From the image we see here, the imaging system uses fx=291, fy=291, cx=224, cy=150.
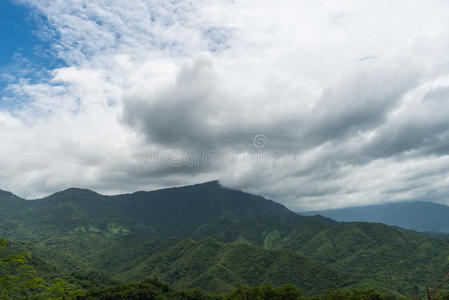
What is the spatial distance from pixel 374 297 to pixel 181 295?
87.0 meters

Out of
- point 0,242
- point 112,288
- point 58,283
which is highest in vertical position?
A: point 0,242

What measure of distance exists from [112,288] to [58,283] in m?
144

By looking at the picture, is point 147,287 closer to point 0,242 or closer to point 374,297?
point 374,297

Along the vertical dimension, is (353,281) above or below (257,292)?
below

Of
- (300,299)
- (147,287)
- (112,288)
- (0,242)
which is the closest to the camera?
(0,242)

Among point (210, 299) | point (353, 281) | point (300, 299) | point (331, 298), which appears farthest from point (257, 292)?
point (353, 281)

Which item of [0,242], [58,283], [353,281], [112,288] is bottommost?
[353,281]

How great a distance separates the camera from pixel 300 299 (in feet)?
341

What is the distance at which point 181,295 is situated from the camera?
143625mm

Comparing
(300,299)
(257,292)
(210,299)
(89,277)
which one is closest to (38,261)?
(89,277)

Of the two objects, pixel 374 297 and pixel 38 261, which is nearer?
pixel 374 297

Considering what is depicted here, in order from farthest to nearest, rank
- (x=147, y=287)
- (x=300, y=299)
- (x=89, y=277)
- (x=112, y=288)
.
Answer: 1. (x=89, y=277)
2. (x=147, y=287)
3. (x=112, y=288)
4. (x=300, y=299)

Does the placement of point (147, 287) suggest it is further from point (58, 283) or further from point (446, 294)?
point (58, 283)

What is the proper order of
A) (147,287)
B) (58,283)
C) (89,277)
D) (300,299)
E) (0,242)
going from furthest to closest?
(89,277) → (147,287) → (300,299) → (58,283) → (0,242)
